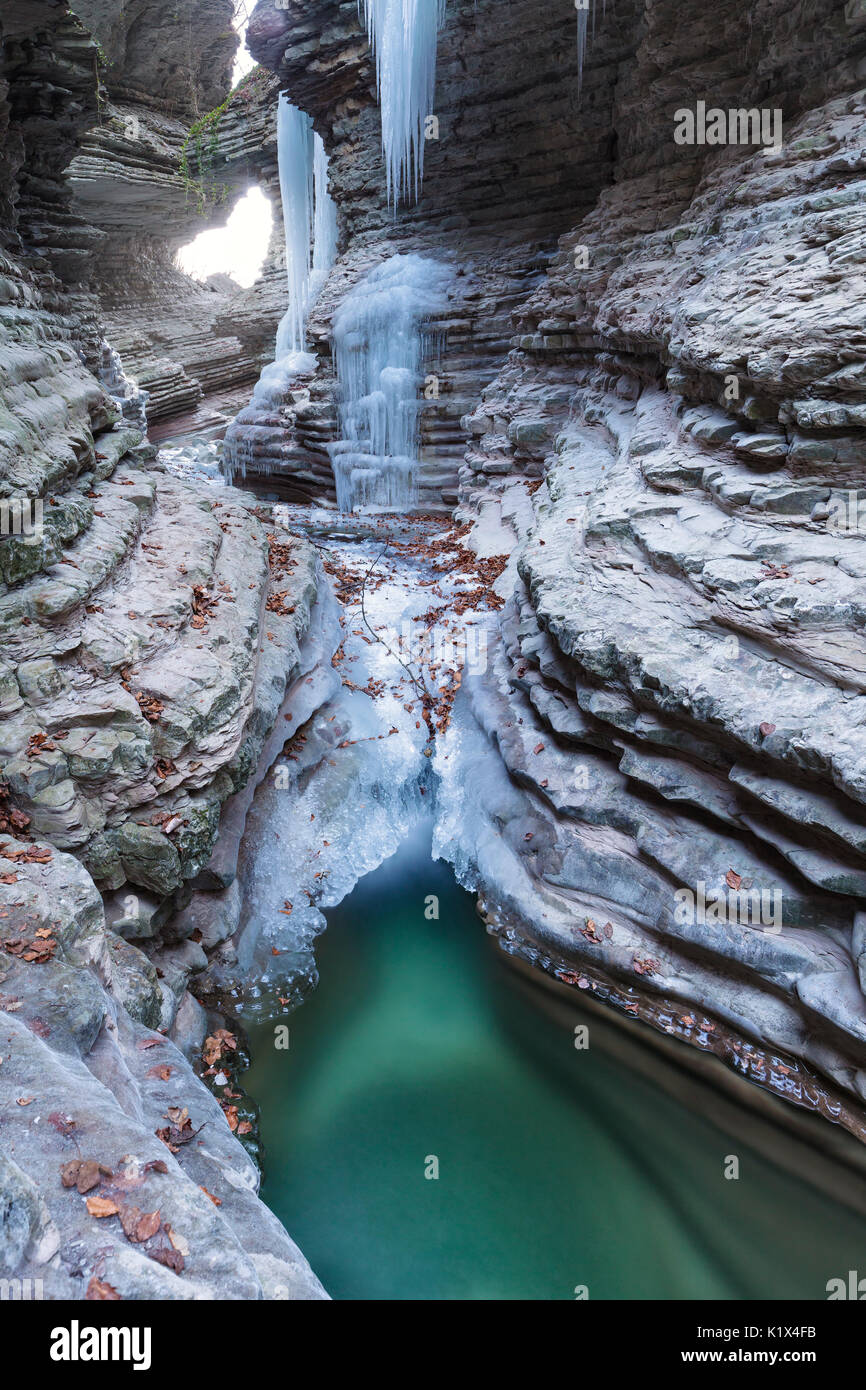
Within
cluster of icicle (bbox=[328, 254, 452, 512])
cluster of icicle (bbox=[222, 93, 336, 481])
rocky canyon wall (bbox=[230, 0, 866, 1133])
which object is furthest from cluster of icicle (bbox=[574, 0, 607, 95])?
cluster of icicle (bbox=[222, 93, 336, 481])

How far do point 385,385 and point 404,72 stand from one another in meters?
6.05

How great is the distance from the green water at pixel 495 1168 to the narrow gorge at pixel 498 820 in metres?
0.02

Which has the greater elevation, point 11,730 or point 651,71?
point 651,71

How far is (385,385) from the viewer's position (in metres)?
13.7

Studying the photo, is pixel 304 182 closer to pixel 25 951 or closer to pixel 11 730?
pixel 11 730

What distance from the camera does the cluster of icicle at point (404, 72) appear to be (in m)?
13.2

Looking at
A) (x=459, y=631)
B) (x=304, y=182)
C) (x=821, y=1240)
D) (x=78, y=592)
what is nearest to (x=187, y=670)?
(x=78, y=592)

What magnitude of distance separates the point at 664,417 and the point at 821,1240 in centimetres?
671

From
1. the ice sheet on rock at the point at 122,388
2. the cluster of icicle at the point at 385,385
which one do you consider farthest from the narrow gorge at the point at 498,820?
the ice sheet on rock at the point at 122,388

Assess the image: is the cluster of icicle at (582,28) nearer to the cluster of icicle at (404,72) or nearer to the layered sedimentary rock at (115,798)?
the cluster of icicle at (404,72)

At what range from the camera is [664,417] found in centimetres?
735

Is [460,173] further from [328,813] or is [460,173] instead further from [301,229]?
[328,813]

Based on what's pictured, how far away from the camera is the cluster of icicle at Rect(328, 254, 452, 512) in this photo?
1355 centimetres

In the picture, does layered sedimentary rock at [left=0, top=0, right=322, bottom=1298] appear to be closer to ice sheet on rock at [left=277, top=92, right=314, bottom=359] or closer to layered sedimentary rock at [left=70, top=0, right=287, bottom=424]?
ice sheet on rock at [left=277, top=92, right=314, bottom=359]
